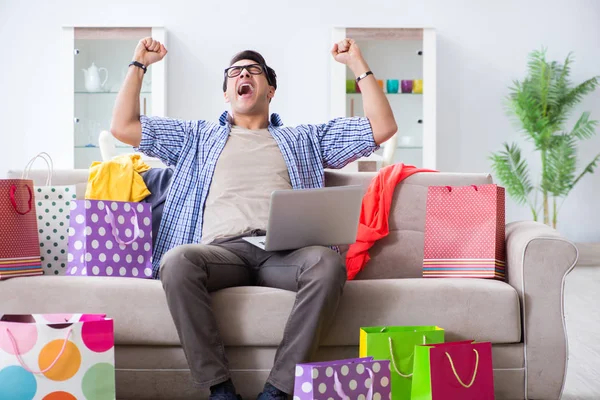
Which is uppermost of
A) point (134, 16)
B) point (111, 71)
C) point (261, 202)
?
point (134, 16)

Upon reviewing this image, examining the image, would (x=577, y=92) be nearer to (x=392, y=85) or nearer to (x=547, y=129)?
(x=547, y=129)

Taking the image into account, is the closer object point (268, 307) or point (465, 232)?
point (268, 307)

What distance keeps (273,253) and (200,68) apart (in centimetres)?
428

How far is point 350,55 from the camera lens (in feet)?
9.05

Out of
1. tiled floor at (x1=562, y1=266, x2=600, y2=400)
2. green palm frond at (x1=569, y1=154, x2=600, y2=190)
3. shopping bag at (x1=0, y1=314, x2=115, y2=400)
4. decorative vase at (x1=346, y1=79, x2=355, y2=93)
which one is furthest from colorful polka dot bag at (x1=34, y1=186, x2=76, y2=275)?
green palm frond at (x1=569, y1=154, x2=600, y2=190)

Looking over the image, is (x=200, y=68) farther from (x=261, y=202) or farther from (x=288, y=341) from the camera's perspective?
(x=288, y=341)

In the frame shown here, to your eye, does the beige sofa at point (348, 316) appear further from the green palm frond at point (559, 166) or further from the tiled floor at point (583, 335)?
the green palm frond at point (559, 166)

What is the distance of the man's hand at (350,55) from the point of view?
2754 millimetres

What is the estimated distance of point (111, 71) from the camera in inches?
239

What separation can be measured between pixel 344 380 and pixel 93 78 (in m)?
4.72

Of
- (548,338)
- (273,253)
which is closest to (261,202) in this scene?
(273,253)

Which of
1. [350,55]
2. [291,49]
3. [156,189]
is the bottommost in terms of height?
[156,189]

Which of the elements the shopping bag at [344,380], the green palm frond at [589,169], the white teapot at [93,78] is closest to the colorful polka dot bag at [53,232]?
the shopping bag at [344,380]

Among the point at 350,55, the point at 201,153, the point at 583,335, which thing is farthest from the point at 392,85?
the point at 201,153
